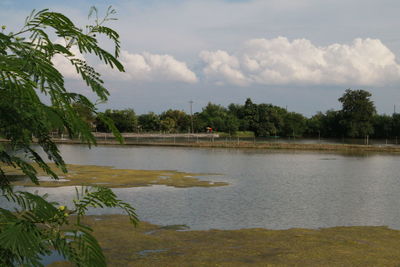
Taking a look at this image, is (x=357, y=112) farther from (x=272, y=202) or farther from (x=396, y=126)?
(x=272, y=202)

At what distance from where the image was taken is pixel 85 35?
271cm

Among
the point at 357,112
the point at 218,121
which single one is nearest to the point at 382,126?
the point at 357,112

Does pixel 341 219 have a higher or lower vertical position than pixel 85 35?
lower

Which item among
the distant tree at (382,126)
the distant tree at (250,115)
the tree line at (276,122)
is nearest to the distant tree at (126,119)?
the tree line at (276,122)

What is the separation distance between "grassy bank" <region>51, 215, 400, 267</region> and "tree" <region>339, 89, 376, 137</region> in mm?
97977

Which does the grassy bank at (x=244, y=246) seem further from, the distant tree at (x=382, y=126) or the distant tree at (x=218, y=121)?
the distant tree at (x=218, y=121)

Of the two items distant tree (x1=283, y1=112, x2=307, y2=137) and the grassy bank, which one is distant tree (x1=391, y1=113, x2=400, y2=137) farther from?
the grassy bank

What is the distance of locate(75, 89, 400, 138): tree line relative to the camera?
369 feet

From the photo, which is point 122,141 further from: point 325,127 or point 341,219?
point 325,127

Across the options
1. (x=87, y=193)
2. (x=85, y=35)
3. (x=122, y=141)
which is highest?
(x=85, y=35)

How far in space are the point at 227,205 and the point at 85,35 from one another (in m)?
22.2

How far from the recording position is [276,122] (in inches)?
5266

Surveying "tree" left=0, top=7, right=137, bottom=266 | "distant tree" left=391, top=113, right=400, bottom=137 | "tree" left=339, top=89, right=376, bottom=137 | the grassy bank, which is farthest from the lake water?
"distant tree" left=391, top=113, right=400, bottom=137

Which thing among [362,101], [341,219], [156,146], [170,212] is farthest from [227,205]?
[362,101]
